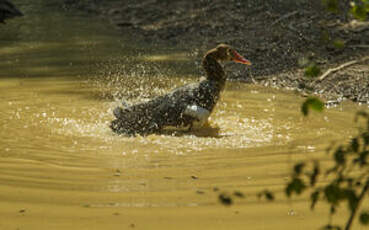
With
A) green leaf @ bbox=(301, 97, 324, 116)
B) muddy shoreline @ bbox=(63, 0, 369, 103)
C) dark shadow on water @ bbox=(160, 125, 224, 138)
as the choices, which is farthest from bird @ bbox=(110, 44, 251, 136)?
green leaf @ bbox=(301, 97, 324, 116)

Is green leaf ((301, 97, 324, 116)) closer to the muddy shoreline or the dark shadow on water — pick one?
the dark shadow on water

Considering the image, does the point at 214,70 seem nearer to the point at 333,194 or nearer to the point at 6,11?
the point at 333,194

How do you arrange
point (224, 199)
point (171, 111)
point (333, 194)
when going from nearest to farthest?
point (333, 194), point (224, 199), point (171, 111)

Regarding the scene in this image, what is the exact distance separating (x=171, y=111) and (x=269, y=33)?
17.9 ft

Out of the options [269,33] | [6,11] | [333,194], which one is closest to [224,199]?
[333,194]

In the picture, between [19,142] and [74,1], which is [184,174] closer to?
[19,142]

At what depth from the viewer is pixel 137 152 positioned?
5711 mm

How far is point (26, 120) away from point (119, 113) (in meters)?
1.17

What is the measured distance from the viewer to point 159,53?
11.7 metres

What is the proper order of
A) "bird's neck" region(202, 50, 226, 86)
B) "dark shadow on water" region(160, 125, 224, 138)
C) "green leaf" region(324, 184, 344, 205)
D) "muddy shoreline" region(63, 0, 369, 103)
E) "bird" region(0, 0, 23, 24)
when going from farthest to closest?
1. "bird" region(0, 0, 23, 24)
2. "muddy shoreline" region(63, 0, 369, 103)
3. "bird's neck" region(202, 50, 226, 86)
4. "dark shadow on water" region(160, 125, 224, 138)
5. "green leaf" region(324, 184, 344, 205)

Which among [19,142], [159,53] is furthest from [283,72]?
[19,142]

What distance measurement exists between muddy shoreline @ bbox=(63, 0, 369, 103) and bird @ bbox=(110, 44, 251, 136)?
1.43 meters

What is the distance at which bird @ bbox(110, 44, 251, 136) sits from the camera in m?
6.75

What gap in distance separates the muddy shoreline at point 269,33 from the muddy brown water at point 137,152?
0.76m
